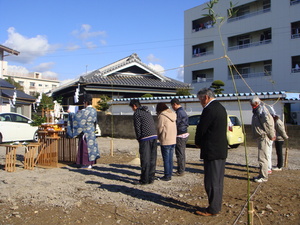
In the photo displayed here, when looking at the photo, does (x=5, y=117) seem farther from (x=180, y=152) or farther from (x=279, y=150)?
(x=279, y=150)

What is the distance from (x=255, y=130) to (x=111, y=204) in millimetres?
3313

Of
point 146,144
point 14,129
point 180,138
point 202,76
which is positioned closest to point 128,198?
point 146,144

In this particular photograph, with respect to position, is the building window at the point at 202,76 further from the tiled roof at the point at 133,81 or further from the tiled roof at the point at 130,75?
the tiled roof at the point at 130,75

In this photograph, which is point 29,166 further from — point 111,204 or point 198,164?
point 198,164


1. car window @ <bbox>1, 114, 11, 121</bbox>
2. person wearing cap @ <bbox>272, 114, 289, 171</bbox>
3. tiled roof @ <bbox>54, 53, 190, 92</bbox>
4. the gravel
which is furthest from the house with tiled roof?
person wearing cap @ <bbox>272, 114, 289, 171</bbox>

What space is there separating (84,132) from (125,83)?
11586 millimetres

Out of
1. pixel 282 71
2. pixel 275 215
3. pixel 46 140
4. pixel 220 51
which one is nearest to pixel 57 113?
pixel 46 140

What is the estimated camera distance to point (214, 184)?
12.9 ft

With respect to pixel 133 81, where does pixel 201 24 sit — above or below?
above

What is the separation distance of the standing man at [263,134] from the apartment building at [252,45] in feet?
49.8

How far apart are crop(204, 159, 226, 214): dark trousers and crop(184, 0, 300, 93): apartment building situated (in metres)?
17.6

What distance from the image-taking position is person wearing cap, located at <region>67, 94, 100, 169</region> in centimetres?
720

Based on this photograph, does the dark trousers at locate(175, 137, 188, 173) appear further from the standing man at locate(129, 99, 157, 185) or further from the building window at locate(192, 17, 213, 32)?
the building window at locate(192, 17, 213, 32)

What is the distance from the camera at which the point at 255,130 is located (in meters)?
6.01
